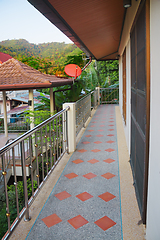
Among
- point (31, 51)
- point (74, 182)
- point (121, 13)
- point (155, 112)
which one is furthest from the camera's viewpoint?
point (31, 51)

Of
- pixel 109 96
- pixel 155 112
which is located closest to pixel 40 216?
pixel 155 112

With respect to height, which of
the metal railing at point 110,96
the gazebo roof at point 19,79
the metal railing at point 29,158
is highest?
the gazebo roof at point 19,79

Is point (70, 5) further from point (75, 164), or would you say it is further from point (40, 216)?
point (40, 216)

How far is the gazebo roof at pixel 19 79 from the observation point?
855 cm

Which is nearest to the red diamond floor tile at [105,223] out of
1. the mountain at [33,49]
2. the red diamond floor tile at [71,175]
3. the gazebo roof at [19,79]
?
the red diamond floor tile at [71,175]

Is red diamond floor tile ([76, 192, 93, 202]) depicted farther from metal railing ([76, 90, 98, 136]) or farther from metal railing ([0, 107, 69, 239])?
metal railing ([76, 90, 98, 136])

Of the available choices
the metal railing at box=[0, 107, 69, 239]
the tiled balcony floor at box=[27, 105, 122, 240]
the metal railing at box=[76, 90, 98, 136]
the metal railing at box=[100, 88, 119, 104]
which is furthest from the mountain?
the tiled balcony floor at box=[27, 105, 122, 240]

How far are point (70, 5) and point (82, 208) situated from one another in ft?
10.4

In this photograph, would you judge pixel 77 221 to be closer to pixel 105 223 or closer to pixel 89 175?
pixel 105 223

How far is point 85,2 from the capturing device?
355 centimetres

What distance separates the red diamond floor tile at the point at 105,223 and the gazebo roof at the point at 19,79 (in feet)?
21.9

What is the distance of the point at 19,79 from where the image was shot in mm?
9281

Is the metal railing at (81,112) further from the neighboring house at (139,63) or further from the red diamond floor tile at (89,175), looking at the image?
the red diamond floor tile at (89,175)

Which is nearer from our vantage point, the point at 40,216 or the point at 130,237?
the point at 130,237
